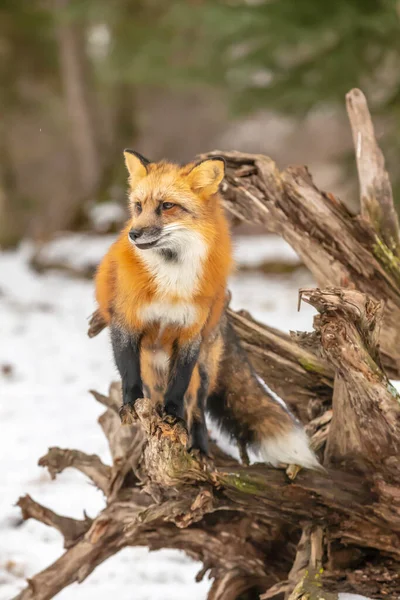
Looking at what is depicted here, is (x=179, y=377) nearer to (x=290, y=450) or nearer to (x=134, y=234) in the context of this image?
(x=134, y=234)

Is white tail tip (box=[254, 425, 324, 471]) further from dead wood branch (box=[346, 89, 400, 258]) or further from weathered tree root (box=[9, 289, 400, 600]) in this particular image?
dead wood branch (box=[346, 89, 400, 258])

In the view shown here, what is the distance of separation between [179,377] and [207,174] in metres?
0.82

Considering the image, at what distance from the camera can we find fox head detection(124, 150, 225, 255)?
2514mm

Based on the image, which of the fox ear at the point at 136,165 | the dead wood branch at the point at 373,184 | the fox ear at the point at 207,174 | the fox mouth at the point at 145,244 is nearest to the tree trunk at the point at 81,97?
the dead wood branch at the point at 373,184

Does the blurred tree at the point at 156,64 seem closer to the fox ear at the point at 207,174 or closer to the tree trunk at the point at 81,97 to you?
Result: the tree trunk at the point at 81,97

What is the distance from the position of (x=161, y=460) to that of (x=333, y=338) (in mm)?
874

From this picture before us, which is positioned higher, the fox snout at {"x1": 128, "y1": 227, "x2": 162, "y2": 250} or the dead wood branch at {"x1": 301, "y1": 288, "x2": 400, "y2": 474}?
the fox snout at {"x1": 128, "y1": 227, "x2": 162, "y2": 250}

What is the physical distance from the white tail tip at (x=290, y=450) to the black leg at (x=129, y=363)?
812mm

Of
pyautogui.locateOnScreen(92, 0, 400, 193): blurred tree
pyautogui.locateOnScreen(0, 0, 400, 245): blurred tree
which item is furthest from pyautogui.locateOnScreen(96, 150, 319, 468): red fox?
pyautogui.locateOnScreen(92, 0, 400, 193): blurred tree

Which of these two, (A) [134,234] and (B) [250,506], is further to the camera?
(B) [250,506]

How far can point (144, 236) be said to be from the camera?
244 cm

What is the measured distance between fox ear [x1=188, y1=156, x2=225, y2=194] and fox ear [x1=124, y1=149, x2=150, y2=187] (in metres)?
0.20

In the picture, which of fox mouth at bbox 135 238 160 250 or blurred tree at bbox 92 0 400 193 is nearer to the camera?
fox mouth at bbox 135 238 160 250

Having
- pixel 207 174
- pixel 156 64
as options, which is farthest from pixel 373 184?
pixel 156 64
